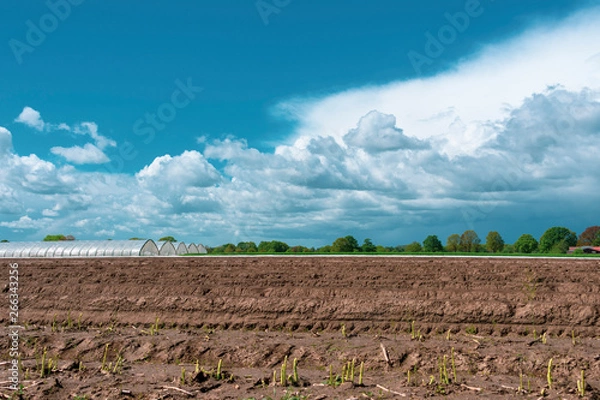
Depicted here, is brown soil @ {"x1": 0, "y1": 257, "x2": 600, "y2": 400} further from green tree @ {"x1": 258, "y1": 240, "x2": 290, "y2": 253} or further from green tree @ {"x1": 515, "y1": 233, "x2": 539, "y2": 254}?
green tree @ {"x1": 515, "y1": 233, "x2": 539, "y2": 254}

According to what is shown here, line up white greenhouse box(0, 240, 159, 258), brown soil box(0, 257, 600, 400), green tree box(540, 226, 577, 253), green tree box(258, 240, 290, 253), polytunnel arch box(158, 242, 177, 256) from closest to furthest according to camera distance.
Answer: brown soil box(0, 257, 600, 400) < white greenhouse box(0, 240, 159, 258) < polytunnel arch box(158, 242, 177, 256) < green tree box(258, 240, 290, 253) < green tree box(540, 226, 577, 253)

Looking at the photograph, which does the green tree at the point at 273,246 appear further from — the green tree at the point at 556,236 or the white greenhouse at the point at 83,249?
the green tree at the point at 556,236

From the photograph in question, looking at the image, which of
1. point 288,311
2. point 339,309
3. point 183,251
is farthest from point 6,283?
point 183,251

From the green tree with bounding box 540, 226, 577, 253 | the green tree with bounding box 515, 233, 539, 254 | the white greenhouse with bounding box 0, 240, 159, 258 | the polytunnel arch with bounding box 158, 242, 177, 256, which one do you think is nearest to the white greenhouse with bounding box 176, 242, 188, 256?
the polytunnel arch with bounding box 158, 242, 177, 256

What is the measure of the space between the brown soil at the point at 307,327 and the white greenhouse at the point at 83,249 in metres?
11.8

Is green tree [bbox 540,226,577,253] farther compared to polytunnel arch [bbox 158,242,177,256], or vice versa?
green tree [bbox 540,226,577,253]

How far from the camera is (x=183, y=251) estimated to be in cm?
3816

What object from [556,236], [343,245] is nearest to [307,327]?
[343,245]

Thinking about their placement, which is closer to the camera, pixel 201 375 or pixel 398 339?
pixel 201 375

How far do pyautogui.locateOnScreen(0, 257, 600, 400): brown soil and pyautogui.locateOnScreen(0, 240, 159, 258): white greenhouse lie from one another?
466 inches

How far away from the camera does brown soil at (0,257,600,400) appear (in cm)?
667

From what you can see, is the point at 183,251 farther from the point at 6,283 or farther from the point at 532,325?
the point at 532,325

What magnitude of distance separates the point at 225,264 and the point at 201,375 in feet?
38.0

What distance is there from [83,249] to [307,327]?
24651 millimetres
